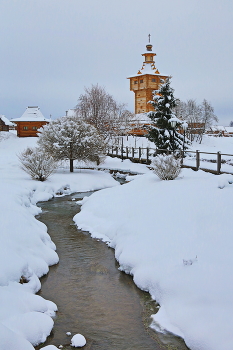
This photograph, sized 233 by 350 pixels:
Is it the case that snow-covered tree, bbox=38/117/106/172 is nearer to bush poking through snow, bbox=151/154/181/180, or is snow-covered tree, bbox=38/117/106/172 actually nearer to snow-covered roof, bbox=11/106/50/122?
bush poking through snow, bbox=151/154/181/180

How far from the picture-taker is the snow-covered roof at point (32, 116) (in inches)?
2509

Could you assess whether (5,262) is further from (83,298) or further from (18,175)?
(18,175)

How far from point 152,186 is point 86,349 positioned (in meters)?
8.72

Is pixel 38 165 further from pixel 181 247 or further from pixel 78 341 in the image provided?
pixel 78 341

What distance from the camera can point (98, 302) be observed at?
6805 mm

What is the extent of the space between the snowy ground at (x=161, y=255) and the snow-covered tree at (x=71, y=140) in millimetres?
11403

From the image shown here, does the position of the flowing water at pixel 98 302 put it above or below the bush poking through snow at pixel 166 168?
below

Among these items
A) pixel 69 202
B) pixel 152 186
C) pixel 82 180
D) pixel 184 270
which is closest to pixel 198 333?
pixel 184 270

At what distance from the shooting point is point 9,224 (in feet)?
30.0

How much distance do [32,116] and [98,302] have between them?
61584mm

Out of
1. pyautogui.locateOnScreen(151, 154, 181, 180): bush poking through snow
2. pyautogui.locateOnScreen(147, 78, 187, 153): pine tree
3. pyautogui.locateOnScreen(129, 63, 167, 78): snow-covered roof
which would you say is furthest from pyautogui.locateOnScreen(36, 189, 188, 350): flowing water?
pyautogui.locateOnScreen(129, 63, 167, 78): snow-covered roof

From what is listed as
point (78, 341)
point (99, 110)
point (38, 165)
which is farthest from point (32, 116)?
point (78, 341)

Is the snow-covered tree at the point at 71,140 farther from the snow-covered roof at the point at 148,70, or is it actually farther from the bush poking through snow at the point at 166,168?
the snow-covered roof at the point at 148,70

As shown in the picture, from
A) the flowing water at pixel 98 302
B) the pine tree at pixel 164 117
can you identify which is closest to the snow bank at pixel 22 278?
the flowing water at pixel 98 302
